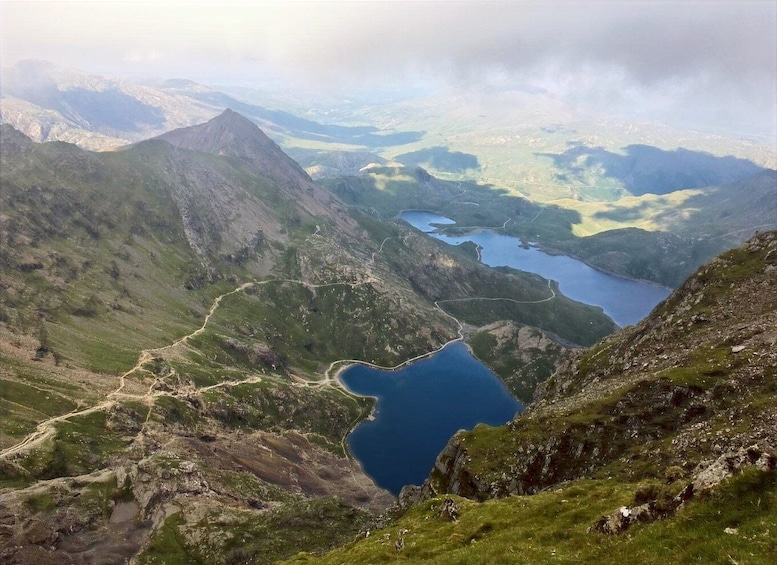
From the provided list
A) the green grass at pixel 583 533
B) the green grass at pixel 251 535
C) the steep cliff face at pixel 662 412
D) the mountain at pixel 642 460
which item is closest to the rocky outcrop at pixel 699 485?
the mountain at pixel 642 460

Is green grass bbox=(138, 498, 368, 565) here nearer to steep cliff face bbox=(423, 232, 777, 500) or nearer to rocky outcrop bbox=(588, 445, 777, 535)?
steep cliff face bbox=(423, 232, 777, 500)

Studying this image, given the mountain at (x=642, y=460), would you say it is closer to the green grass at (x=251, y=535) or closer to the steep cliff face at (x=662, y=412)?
the steep cliff face at (x=662, y=412)

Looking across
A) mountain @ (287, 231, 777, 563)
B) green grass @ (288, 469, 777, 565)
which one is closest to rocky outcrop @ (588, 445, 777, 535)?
mountain @ (287, 231, 777, 563)

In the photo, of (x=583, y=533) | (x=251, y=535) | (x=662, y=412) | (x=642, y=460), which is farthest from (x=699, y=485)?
(x=251, y=535)

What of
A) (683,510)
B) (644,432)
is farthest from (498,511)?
(644,432)

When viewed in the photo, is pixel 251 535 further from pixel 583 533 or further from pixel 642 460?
pixel 583 533

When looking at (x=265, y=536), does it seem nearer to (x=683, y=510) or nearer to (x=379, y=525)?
(x=379, y=525)
